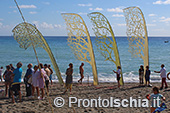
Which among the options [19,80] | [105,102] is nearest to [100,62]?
[105,102]

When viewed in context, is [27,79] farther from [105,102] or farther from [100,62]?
[100,62]

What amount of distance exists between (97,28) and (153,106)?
266 inches

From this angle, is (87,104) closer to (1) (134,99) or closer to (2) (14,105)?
(1) (134,99)

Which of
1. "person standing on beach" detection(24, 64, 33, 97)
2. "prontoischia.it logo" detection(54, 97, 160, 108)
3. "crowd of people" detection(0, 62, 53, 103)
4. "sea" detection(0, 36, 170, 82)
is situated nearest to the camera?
"crowd of people" detection(0, 62, 53, 103)

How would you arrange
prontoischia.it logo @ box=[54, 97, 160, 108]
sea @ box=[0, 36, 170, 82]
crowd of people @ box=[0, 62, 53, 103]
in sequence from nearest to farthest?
crowd of people @ box=[0, 62, 53, 103], prontoischia.it logo @ box=[54, 97, 160, 108], sea @ box=[0, 36, 170, 82]

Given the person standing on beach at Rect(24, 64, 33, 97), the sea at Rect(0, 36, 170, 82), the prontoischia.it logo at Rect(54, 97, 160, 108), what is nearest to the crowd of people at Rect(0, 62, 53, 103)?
the person standing on beach at Rect(24, 64, 33, 97)

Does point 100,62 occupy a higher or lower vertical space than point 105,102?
higher

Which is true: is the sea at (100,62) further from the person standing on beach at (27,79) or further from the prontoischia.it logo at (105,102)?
the prontoischia.it logo at (105,102)

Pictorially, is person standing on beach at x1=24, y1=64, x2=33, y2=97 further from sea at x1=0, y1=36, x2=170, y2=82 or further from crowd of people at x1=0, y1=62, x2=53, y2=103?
sea at x1=0, y1=36, x2=170, y2=82

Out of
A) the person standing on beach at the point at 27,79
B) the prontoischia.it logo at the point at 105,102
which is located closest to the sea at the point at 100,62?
the person standing on beach at the point at 27,79

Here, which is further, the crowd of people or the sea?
the sea

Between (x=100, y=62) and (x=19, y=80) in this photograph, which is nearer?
(x=19, y=80)

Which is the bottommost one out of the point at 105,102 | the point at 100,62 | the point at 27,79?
the point at 105,102

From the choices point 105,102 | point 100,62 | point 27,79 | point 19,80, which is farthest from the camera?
point 100,62
